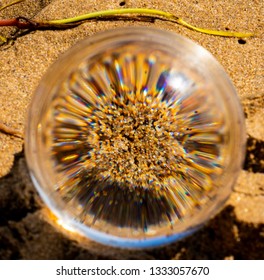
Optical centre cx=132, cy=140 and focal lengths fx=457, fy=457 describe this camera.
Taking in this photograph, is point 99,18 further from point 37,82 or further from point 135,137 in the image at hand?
point 135,137

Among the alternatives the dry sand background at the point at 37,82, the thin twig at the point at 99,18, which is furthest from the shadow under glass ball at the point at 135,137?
the thin twig at the point at 99,18

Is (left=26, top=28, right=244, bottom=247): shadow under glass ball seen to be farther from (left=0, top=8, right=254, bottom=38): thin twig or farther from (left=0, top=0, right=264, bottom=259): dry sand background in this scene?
(left=0, top=8, right=254, bottom=38): thin twig

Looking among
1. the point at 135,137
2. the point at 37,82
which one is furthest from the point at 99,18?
the point at 135,137

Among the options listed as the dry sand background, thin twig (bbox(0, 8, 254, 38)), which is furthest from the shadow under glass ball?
thin twig (bbox(0, 8, 254, 38))

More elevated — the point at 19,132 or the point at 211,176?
the point at 19,132

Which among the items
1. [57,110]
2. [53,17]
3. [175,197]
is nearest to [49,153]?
[57,110]

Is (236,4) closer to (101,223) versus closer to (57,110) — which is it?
(57,110)
